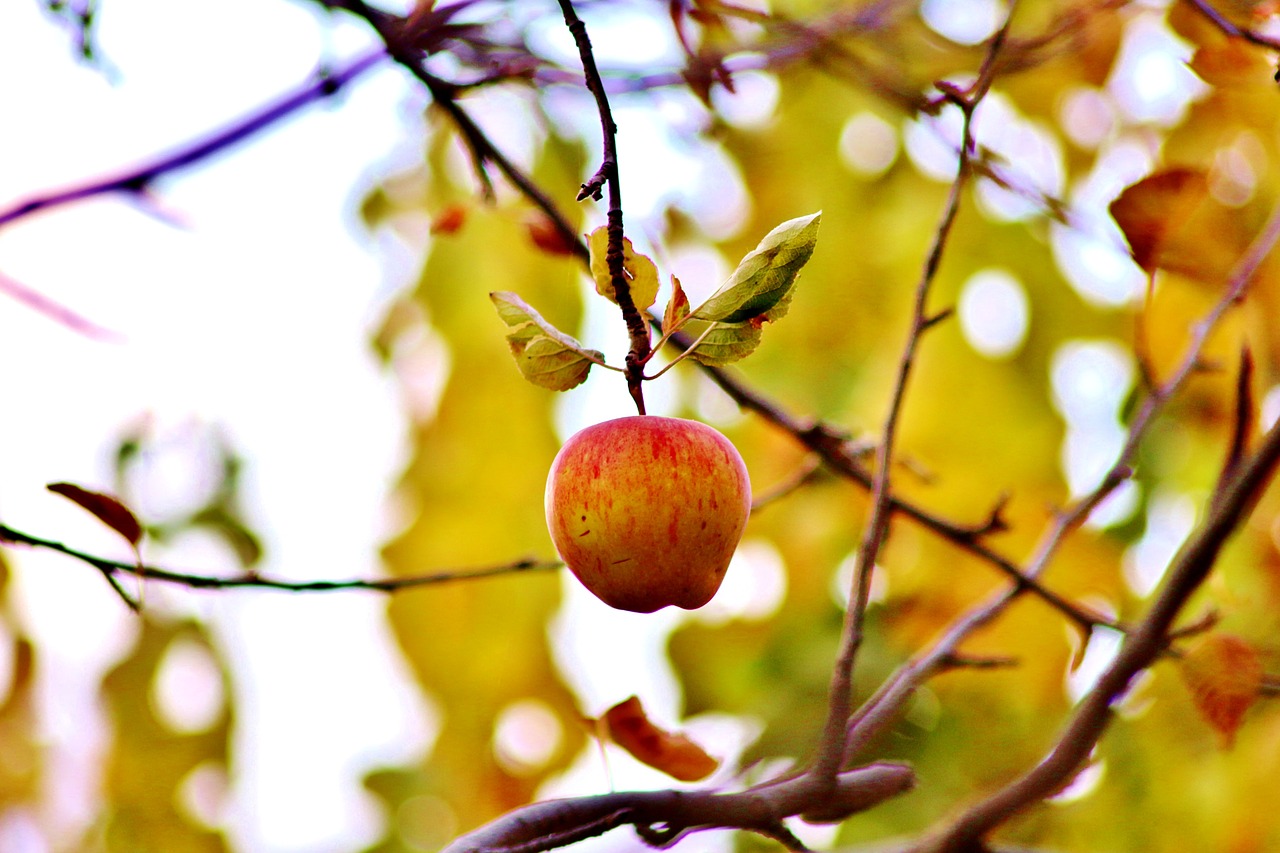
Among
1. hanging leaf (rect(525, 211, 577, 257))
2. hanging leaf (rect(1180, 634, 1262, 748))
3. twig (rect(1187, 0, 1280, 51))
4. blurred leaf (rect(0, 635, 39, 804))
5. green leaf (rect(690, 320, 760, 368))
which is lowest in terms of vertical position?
blurred leaf (rect(0, 635, 39, 804))

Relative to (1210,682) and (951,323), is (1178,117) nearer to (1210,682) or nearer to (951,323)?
(951,323)

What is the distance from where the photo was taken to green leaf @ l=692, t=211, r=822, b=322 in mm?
500

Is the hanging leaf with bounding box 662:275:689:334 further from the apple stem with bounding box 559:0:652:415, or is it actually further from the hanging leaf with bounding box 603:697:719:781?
the hanging leaf with bounding box 603:697:719:781

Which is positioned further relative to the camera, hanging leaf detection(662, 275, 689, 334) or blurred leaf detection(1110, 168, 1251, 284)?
blurred leaf detection(1110, 168, 1251, 284)

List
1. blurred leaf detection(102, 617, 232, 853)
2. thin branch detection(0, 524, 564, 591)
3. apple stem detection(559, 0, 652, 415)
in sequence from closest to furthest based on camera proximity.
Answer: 1. apple stem detection(559, 0, 652, 415)
2. thin branch detection(0, 524, 564, 591)
3. blurred leaf detection(102, 617, 232, 853)

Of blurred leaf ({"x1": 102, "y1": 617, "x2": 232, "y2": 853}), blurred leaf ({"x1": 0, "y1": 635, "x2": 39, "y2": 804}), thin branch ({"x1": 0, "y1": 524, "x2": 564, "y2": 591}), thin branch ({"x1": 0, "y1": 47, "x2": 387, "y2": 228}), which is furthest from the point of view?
blurred leaf ({"x1": 102, "y1": 617, "x2": 232, "y2": 853})

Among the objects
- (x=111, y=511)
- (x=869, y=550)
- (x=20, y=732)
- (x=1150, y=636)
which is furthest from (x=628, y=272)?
(x=20, y=732)

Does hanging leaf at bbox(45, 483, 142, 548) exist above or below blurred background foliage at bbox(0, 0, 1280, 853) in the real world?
above

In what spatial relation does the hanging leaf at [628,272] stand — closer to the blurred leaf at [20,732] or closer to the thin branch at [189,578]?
the thin branch at [189,578]

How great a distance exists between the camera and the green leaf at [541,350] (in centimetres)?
53

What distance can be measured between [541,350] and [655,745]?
1.01 ft

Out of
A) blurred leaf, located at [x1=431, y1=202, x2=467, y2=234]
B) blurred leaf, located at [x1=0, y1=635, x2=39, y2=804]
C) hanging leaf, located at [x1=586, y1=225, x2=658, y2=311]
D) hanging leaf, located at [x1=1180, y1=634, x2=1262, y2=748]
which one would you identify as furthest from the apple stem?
blurred leaf, located at [x1=0, y1=635, x2=39, y2=804]

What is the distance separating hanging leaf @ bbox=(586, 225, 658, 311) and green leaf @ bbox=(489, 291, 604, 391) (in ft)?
0.10

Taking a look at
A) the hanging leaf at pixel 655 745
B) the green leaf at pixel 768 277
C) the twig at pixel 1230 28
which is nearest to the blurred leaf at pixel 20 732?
the hanging leaf at pixel 655 745
